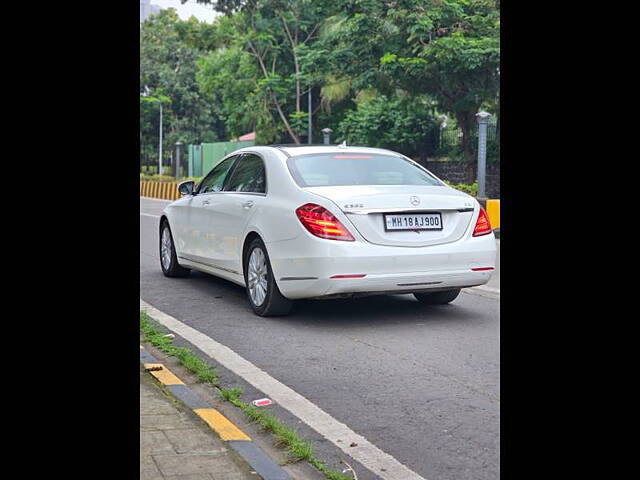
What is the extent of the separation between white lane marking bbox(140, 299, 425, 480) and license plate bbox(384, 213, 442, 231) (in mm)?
1266

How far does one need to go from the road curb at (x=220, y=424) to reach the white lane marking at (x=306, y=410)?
34cm

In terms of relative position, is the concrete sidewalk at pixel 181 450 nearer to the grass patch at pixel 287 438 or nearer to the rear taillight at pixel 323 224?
the grass patch at pixel 287 438

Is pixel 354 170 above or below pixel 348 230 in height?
above

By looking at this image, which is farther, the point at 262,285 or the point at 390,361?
the point at 262,285

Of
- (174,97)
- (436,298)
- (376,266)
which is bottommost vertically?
(436,298)

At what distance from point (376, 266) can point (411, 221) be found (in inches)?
14.1

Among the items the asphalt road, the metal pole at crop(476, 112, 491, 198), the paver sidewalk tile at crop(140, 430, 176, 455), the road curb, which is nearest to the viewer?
the road curb

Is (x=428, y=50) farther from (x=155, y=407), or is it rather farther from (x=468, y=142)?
(x=155, y=407)

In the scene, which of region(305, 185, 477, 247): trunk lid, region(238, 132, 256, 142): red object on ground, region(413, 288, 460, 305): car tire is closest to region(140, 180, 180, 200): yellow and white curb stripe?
region(238, 132, 256, 142): red object on ground

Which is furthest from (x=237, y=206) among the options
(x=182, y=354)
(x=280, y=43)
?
(x=280, y=43)

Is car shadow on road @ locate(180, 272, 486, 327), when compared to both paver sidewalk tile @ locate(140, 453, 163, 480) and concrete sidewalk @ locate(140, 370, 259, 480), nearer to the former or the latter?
concrete sidewalk @ locate(140, 370, 259, 480)

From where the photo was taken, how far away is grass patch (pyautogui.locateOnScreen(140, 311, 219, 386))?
14.7 feet

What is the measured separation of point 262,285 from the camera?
20.1ft

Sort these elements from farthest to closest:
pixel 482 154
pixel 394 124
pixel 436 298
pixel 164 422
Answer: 1. pixel 394 124
2. pixel 482 154
3. pixel 436 298
4. pixel 164 422
